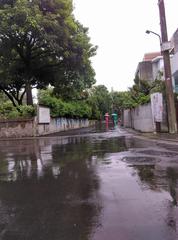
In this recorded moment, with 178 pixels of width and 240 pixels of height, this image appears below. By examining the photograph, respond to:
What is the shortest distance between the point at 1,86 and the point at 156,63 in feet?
85.5

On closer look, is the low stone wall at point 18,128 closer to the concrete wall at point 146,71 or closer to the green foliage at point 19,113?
the green foliage at point 19,113

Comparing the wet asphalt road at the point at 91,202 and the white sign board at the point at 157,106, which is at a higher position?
the white sign board at the point at 157,106

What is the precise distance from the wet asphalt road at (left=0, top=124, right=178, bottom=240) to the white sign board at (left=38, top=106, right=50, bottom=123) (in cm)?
2181

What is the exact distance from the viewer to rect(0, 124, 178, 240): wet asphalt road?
4.38 metres

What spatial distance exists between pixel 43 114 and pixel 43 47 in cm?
713

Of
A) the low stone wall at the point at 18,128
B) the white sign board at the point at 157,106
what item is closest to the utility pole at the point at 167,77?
the white sign board at the point at 157,106

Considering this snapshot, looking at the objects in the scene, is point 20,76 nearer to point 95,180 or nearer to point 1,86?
point 1,86

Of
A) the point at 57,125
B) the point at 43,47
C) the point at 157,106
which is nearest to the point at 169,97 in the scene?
the point at 157,106

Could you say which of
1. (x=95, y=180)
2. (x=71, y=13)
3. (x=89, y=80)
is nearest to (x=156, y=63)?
(x=89, y=80)

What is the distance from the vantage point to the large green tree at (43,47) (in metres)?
26.7

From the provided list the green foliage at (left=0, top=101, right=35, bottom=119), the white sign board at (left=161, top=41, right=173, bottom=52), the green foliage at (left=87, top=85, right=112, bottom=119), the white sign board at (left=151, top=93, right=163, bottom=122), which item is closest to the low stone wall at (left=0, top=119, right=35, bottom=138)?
the green foliage at (left=0, top=101, right=35, bottom=119)

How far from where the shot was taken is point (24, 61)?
34.0m

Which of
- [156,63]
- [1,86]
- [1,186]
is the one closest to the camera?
[1,186]

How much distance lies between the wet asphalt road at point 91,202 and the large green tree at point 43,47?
65.3ft
